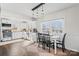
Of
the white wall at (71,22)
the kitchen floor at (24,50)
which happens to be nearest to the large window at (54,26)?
the white wall at (71,22)

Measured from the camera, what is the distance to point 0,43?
2156mm

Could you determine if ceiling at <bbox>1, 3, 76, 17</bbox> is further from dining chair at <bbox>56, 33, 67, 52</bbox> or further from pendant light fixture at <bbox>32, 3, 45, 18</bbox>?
dining chair at <bbox>56, 33, 67, 52</bbox>

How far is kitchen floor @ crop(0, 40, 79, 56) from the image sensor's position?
7.22 feet

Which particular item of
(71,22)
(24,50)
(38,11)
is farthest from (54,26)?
(24,50)

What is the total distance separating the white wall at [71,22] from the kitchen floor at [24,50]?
7.8 inches

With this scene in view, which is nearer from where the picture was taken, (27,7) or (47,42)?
(27,7)

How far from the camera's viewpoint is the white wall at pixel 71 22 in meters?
2.15

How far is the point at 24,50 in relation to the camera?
2.20 m

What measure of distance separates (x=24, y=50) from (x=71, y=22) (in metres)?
1.20

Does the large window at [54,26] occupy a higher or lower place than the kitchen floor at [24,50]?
higher

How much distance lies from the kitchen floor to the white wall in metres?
0.20

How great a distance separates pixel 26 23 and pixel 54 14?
0.66 meters

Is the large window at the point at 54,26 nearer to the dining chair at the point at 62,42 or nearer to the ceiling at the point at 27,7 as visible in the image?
the dining chair at the point at 62,42

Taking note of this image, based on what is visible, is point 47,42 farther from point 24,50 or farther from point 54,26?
point 24,50
